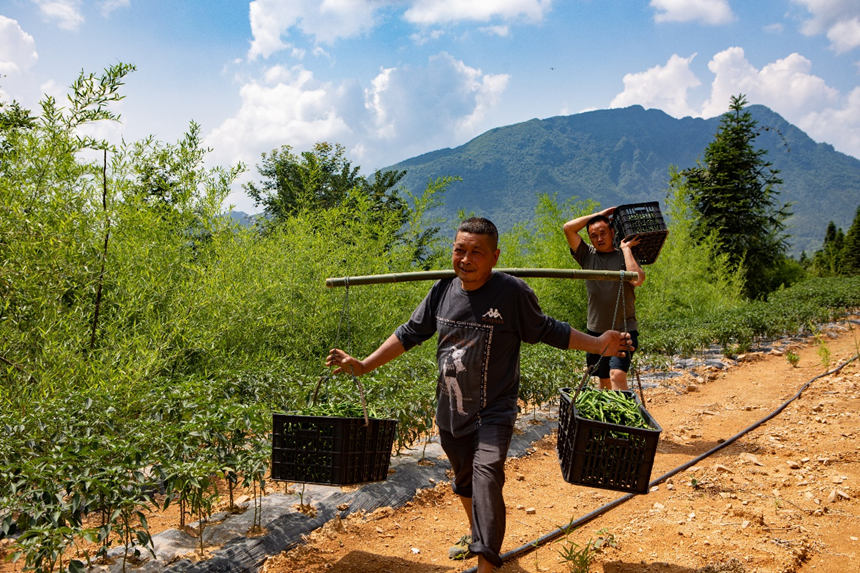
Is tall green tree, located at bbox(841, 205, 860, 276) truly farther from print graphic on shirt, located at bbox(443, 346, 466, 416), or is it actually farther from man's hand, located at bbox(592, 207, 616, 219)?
print graphic on shirt, located at bbox(443, 346, 466, 416)

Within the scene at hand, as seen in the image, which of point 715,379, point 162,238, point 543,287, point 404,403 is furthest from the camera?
point 543,287

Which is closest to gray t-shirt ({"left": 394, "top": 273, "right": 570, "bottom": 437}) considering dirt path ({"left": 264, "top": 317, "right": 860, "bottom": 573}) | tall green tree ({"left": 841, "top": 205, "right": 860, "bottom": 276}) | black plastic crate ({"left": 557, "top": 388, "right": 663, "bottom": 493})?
black plastic crate ({"left": 557, "top": 388, "right": 663, "bottom": 493})

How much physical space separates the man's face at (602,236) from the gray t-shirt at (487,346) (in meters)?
1.79

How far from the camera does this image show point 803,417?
6.06 m

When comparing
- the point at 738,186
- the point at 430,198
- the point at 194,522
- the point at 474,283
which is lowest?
the point at 194,522

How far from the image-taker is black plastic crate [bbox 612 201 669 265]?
424 centimetres

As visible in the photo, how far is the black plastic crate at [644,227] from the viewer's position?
4238 millimetres

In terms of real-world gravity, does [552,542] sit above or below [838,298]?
below

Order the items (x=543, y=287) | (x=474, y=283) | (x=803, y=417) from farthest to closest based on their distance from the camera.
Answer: (x=543, y=287), (x=803, y=417), (x=474, y=283)

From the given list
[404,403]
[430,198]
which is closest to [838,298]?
[430,198]

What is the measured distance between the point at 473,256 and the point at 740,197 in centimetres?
2704

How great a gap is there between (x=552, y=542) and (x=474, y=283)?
Result: 1683 mm

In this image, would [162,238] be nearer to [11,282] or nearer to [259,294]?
[259,294]

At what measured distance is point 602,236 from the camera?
4.41m
